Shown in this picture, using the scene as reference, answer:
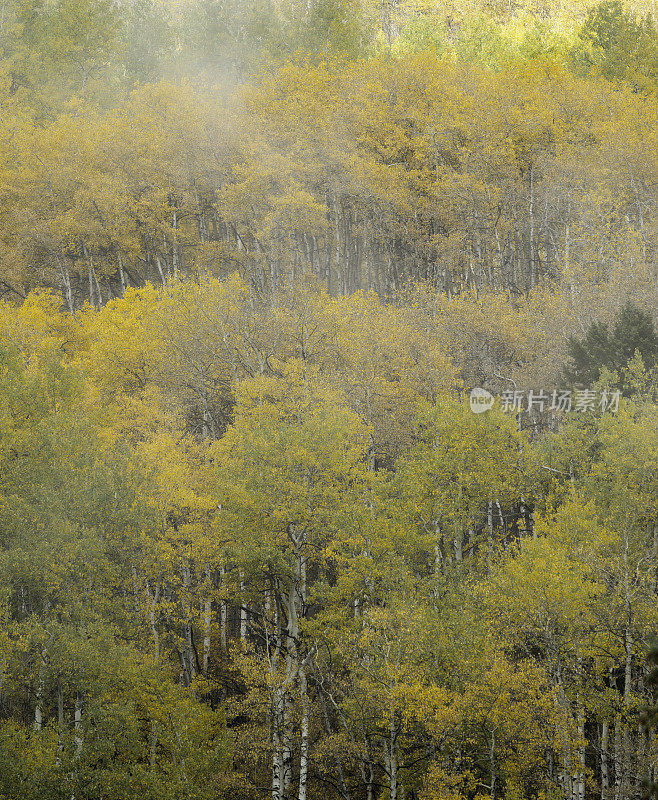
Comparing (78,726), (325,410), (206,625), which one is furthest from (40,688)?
(325,410)

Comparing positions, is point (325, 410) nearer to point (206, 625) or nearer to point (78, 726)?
point (206, 625)

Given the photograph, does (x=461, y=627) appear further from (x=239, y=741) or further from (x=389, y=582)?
(x=239, y=741)

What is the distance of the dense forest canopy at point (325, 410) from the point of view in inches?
1296

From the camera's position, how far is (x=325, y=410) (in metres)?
40.8

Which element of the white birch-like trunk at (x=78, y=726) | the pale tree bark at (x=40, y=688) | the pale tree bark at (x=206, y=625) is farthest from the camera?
the pale tree bark at (x=206, y=625)

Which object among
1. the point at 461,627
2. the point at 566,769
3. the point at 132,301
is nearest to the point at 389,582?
the point at 461,627

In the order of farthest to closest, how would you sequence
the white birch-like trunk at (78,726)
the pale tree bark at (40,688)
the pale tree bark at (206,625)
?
the pale tree bark at (206,625), the pale tree bark at (40,688), the white birch-like trunk at (78,726)

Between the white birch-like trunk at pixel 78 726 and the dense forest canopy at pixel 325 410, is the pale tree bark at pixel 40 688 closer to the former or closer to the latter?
the dense forest canopy at pixel 325 410

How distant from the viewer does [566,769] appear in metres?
29.7

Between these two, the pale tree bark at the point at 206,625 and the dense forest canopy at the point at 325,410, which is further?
the pale tree bark at the point at 206,625

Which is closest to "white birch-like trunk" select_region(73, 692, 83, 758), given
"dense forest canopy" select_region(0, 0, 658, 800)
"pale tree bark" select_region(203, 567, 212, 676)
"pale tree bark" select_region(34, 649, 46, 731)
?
"dense forest canopy" select_region(0, 0, 658, 800)

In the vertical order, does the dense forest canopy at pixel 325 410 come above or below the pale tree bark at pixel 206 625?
above

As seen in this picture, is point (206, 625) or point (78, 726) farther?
point (206, 625)

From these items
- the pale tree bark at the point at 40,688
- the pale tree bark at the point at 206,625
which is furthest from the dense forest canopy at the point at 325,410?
the pale tree bark at the point at 206,625
